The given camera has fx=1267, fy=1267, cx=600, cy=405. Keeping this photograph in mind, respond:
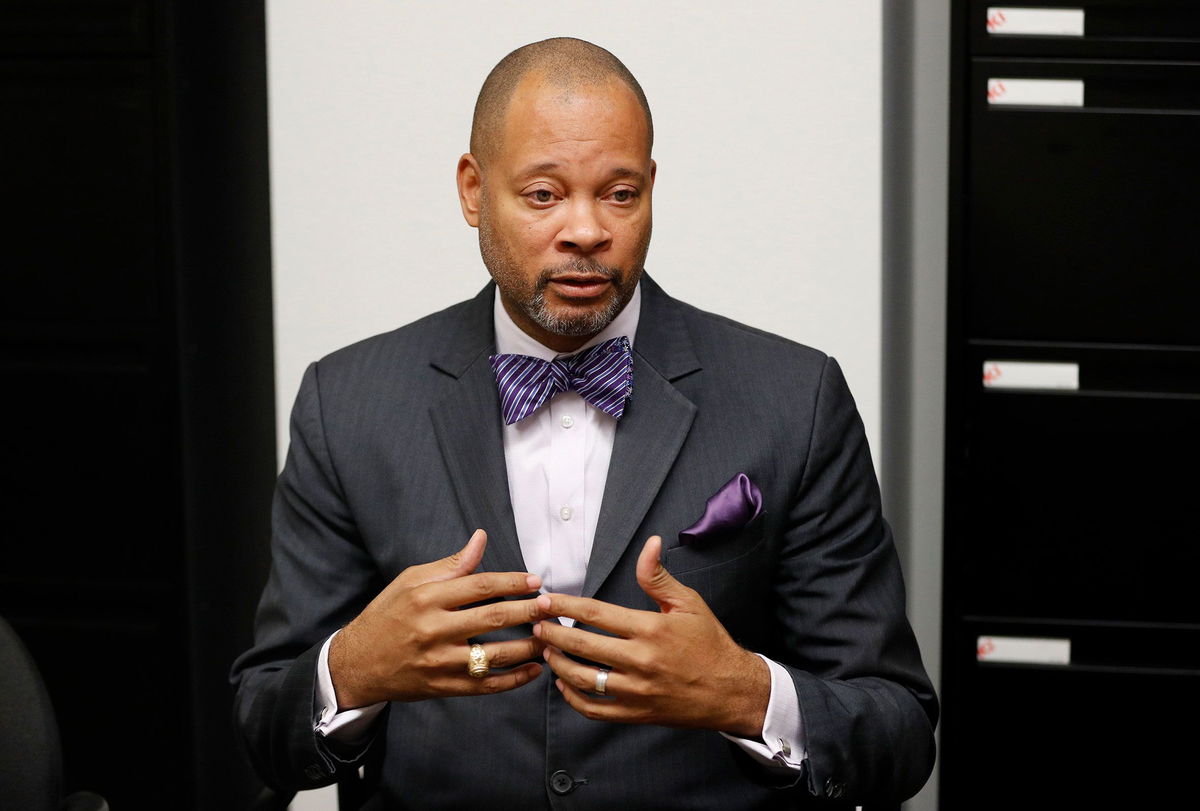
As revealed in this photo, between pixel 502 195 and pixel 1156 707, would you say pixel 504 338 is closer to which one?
pixel 502 195

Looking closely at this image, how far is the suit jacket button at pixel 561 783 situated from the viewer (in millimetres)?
1424

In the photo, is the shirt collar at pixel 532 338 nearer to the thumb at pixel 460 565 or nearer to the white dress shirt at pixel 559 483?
the white dress shirt at pixel 559 483

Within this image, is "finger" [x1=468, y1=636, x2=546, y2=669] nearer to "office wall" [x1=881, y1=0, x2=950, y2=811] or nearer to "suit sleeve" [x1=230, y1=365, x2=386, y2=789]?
"suit sleeve" [x1=230, y1=365, x2=386, y2=789]

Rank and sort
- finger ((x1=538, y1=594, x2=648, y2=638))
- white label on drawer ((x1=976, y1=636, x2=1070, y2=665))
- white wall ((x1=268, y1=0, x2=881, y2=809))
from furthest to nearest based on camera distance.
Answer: white wall ((x1=268, y1=0, x2=881, y2=809)) < white label on drawer ((x1=976, y1=636, x2=1070, y2=665)) < finger ((x1=538, y1=594, x2=648, y2=638))

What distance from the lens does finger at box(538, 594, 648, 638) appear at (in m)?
1.19

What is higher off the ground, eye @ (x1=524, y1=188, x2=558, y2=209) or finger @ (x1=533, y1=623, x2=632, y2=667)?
eye @ (x1=524, y1=188, x2=558, y2=209)

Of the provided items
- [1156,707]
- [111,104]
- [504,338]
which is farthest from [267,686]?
[1156,707]

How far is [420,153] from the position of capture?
254 cm

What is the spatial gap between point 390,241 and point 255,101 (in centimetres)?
38

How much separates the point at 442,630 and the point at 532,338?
0.49 m

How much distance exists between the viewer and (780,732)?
1341 millimetres

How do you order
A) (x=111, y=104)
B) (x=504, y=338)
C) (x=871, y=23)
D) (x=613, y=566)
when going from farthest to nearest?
(x=871, y=23)
(x=111, y=104)
(x=504, y=338)
(x=613, y=566)

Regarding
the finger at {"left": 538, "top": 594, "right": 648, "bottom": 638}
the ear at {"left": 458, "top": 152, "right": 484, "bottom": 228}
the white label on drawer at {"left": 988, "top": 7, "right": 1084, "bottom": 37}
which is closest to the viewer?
the finger at {"left": 538, "top": 594, "right": 648, "bottom": 638}

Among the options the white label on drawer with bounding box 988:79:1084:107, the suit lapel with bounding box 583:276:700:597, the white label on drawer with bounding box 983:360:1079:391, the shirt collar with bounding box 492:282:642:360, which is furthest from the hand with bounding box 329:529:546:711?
the white label on drawer with bounding box 988:79:1084:107
